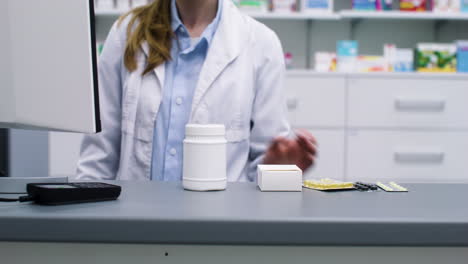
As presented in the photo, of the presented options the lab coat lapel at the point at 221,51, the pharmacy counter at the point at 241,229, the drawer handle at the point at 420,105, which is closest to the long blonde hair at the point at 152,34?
the lab coat lapel at the point at 221,51

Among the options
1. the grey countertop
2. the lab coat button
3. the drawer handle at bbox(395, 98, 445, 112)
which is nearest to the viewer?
the grey countertop

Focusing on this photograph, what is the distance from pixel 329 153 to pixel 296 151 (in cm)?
158

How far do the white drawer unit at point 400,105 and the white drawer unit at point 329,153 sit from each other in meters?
0.11

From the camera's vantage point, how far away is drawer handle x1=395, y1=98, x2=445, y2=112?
8.29 ft

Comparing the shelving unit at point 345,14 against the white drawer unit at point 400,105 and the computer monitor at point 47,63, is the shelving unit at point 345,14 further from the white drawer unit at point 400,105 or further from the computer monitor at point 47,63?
the computer monitor at point 47,63

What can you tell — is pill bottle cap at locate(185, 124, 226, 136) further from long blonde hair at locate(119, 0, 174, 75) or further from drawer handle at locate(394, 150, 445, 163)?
drawer handle at locate(394, 150, 445, 163)

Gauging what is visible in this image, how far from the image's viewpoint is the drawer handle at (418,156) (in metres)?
2.53

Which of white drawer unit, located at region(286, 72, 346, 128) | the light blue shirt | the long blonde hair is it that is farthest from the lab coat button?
white drawer unit, located at region(286, 72, 346, 128)

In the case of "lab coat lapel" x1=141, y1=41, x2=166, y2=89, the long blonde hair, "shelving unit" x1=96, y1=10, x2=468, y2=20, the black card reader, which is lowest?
the black card reader

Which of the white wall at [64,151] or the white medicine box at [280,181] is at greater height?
the white medicine box at [280,181]

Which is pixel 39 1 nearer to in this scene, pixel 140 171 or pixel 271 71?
pixel 140 171

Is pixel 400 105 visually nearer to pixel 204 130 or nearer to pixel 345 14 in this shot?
pixel 345 14

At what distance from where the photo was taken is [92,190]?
27.7 inches

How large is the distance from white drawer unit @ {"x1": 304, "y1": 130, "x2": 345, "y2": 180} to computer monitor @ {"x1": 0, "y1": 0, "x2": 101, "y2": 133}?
6.34 feet
